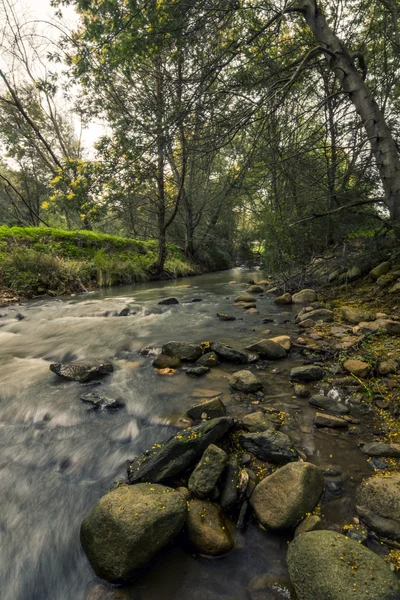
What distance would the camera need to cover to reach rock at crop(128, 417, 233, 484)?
69.1 inches

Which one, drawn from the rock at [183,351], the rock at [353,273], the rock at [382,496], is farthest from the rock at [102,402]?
the rock at [353,273]

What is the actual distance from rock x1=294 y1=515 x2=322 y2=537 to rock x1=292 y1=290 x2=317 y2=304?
5.17 m

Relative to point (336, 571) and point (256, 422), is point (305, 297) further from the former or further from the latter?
point (336, 571)

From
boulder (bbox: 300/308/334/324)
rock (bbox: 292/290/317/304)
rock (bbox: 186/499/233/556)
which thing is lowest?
rock (bbox: 186/499/233/556)

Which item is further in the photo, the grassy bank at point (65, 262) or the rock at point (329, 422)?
the grassy bank at point (65, 262)

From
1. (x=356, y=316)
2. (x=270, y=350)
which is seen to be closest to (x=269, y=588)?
(x=270, y=350)

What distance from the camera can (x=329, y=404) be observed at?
2400mm

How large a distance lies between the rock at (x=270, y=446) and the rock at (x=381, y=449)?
48cm

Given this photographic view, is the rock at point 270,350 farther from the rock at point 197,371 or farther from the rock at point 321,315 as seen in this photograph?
the rock at point 321,315

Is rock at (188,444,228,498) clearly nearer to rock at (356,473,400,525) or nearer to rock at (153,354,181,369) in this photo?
rock at (356,473,400,525)

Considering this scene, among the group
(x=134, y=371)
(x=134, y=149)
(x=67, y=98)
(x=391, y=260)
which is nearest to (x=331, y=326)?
(x=391, y=260)

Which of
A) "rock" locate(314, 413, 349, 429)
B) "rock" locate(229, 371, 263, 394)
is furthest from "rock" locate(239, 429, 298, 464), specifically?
"rock" locate(229, 371, 263, 394)

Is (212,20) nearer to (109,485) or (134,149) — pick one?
(134,149)

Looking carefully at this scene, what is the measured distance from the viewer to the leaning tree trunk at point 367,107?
421 centimetres
